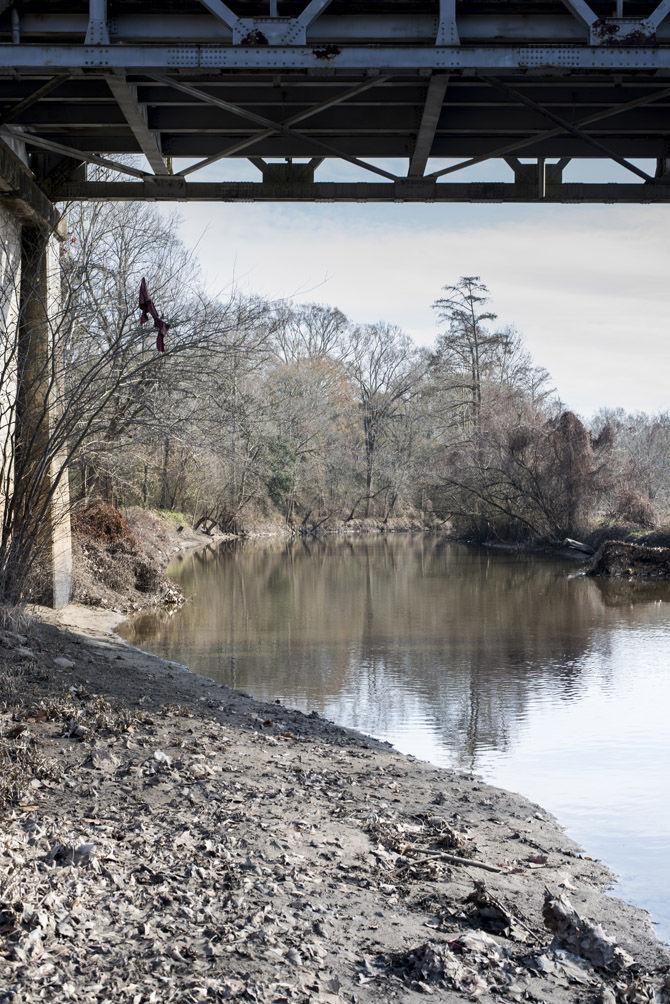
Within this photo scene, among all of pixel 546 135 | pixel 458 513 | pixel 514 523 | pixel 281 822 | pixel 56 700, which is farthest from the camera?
pixel 458 513

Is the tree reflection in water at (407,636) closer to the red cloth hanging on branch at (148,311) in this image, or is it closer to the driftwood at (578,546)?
the red cloth hanging on branch at (148,311)

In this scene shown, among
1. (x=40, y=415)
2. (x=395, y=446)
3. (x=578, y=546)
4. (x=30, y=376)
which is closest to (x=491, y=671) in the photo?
(x=40, y=415)

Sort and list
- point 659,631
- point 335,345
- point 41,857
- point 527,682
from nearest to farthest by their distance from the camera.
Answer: point 41,857
point 527,682
point 659,631
point 335,345

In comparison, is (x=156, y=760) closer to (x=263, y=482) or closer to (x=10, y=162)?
(x=10, y=162)

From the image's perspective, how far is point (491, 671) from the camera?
14.5 meters

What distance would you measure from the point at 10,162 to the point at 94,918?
1072 centimetres

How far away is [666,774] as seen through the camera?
9.72 meters

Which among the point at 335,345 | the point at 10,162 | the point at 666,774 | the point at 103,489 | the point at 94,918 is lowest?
the point at 666,774

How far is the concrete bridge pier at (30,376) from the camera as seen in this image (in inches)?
471

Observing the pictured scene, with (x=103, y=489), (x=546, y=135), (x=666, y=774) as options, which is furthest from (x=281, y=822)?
(x=103, y=489)

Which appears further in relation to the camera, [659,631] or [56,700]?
[659,631]

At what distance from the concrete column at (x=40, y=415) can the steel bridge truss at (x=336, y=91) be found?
114 centimetres

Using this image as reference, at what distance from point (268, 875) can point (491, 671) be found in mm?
9502

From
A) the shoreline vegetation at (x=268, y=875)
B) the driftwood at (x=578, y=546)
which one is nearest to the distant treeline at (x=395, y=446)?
the driftwood at (x=578, y=546)
